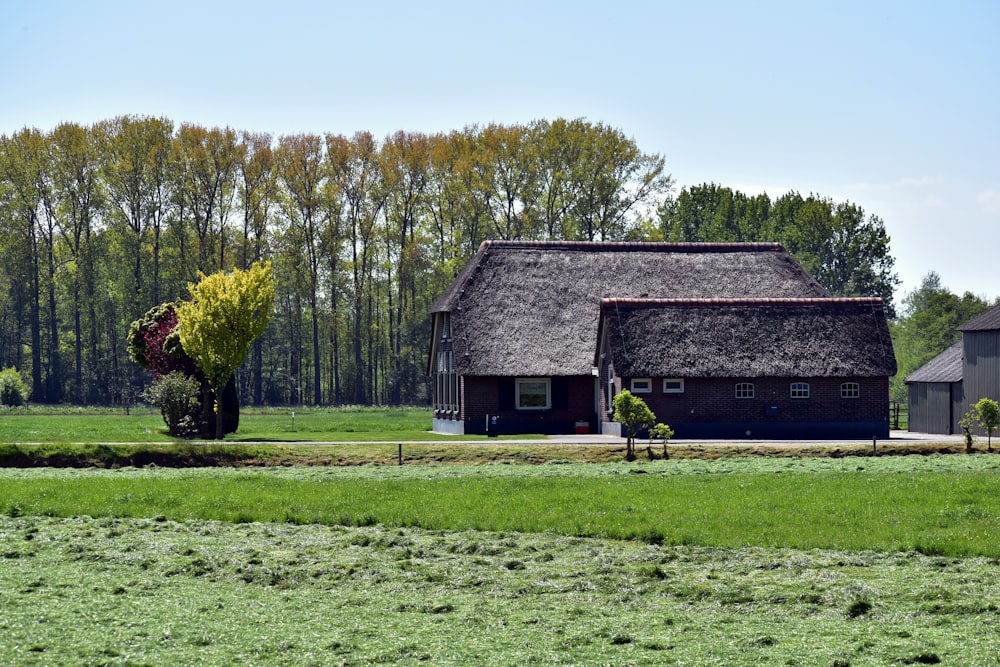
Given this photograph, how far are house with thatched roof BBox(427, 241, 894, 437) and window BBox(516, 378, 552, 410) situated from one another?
4cm

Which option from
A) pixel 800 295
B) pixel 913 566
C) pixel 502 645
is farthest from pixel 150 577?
pixel 800 295

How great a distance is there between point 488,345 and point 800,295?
15434mm

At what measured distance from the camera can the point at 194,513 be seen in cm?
2544

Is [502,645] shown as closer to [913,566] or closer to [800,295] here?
[913,566]

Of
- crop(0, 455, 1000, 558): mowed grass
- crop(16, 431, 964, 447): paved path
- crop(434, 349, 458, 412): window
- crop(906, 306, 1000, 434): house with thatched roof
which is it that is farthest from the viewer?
crop(434, 349, 458, 412): window

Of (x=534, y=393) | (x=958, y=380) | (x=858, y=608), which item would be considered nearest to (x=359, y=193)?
(x=534, y=393)

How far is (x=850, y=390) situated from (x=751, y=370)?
13.9 ft

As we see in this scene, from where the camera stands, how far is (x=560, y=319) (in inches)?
2333

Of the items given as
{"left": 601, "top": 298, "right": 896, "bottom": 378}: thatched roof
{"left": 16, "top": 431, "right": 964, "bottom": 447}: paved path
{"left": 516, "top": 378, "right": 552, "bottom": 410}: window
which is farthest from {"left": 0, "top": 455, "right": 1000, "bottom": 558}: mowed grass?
{"left": 516, "top": 378, "right": 552, "bottom": 410}: window

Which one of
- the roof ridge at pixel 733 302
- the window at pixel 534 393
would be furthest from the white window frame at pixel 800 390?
the window at pixel 534 393

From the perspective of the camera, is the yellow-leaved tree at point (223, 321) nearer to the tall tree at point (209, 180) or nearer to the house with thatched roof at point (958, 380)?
the house with thatched roof at point (958, 380)

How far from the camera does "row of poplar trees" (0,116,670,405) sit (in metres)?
86.0

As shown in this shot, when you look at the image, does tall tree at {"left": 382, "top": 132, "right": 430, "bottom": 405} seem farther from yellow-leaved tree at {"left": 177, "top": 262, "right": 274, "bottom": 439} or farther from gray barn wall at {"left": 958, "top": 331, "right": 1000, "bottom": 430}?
gray barn wall at {"left": 958, "top": 331, "right": 1000, "bottom": 430}

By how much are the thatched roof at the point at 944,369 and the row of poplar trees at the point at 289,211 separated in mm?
33187
